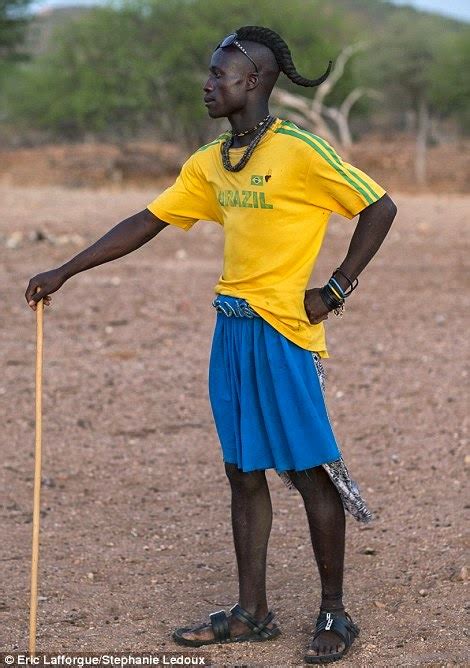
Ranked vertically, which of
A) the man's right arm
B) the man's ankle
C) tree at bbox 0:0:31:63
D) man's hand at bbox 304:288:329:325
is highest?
tree at bbox 0:0:31:63

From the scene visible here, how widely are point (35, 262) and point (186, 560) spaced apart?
7581 millimetres

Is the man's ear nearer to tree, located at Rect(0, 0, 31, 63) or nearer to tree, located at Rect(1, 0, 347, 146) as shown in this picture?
tree, located at Rect(0, 0, 31, 63)

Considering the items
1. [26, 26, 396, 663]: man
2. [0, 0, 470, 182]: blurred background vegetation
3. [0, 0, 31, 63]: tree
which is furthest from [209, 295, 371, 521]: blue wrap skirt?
[0, 0, 31, 63]: tree

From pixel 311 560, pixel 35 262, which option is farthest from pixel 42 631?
pixel 35 262

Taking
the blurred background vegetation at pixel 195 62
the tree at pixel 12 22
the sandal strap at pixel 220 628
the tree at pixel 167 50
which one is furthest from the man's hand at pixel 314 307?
the tree at pixel 167 50

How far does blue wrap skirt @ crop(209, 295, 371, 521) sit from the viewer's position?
10.5ft

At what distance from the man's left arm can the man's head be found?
40cm

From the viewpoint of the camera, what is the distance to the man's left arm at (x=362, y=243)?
315cm

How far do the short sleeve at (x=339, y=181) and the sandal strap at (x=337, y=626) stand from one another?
1.22 meters

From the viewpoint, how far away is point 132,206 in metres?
17.0

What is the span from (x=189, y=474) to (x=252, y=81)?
2646 mm

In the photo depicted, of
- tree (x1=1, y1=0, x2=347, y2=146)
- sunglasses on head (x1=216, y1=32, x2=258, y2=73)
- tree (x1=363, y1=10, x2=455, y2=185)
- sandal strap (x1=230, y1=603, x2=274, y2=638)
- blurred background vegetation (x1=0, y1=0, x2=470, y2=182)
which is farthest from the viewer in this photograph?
tree (x1=363, y1=10, x2=455, y2=185)

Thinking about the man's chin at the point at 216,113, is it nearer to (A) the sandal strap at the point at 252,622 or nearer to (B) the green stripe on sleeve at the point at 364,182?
(B) the green stripe on sleeve at the point at 364,182

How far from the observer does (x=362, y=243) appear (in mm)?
A: 3197
